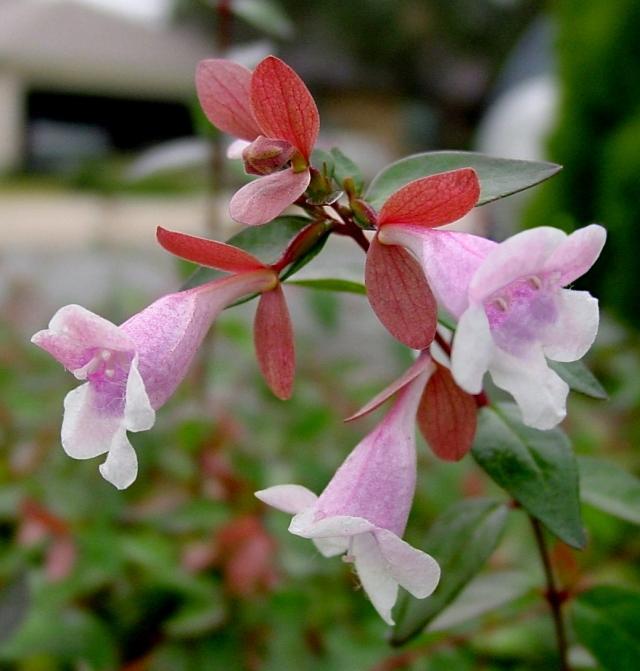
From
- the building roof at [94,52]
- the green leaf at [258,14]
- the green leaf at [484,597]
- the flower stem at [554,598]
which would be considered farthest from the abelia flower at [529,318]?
the building roof at [94,52]

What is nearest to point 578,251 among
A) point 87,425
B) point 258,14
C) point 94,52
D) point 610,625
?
point 87,425

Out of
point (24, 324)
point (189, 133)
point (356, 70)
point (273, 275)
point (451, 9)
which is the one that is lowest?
point (189, 133)

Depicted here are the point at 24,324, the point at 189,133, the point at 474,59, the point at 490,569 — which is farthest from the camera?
the point at 474,59

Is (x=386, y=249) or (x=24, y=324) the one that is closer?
(x=386, y=249)

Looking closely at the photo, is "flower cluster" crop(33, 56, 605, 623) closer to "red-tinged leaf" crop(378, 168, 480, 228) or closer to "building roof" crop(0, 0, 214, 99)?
"red-tinged leaf" crop(378, 168, 480, 228)

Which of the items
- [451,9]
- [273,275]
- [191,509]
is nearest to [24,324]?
[191,509]

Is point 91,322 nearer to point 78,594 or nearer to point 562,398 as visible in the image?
point 562,398

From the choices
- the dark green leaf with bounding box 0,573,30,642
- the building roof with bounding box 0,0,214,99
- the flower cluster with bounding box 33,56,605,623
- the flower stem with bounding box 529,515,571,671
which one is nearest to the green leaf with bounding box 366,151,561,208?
the flower cluster with bounding box 33,56,605,623
